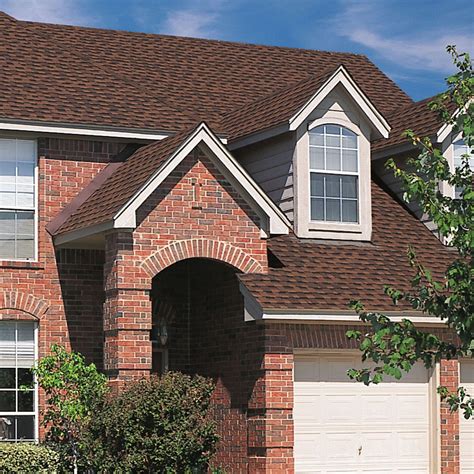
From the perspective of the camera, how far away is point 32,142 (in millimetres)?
22453

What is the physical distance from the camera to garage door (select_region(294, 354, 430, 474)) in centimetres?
2105

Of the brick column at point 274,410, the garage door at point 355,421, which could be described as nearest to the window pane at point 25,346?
the brick column at point 274,410

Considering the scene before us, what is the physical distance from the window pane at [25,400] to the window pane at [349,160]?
7.23 m

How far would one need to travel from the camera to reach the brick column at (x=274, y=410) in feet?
66.2

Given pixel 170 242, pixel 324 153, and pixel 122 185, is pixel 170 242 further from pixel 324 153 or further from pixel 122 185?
pixel 324 153

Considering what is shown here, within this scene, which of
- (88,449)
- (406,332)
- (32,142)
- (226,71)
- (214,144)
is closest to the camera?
(406,332)

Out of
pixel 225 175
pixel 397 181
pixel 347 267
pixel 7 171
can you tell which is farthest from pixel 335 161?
pixel 7 171

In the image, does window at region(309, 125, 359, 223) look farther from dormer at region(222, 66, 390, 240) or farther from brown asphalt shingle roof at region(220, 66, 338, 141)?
brown asphalt shingle roof at region(220, 66, 338, 141)

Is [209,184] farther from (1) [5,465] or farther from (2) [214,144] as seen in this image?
(1) [5,465]

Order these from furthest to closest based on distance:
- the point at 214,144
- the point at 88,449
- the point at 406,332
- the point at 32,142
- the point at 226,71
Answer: the point at 226,71 < the point at 32,142 < the point at 214,144 < the point at 88,449 < the point at 406,332

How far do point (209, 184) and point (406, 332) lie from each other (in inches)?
346

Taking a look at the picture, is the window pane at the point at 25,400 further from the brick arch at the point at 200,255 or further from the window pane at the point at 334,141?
the window pane at the point at 334,141

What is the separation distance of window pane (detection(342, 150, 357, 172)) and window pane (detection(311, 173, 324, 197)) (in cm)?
55

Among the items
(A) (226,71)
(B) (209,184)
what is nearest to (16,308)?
(B) (209,184)
